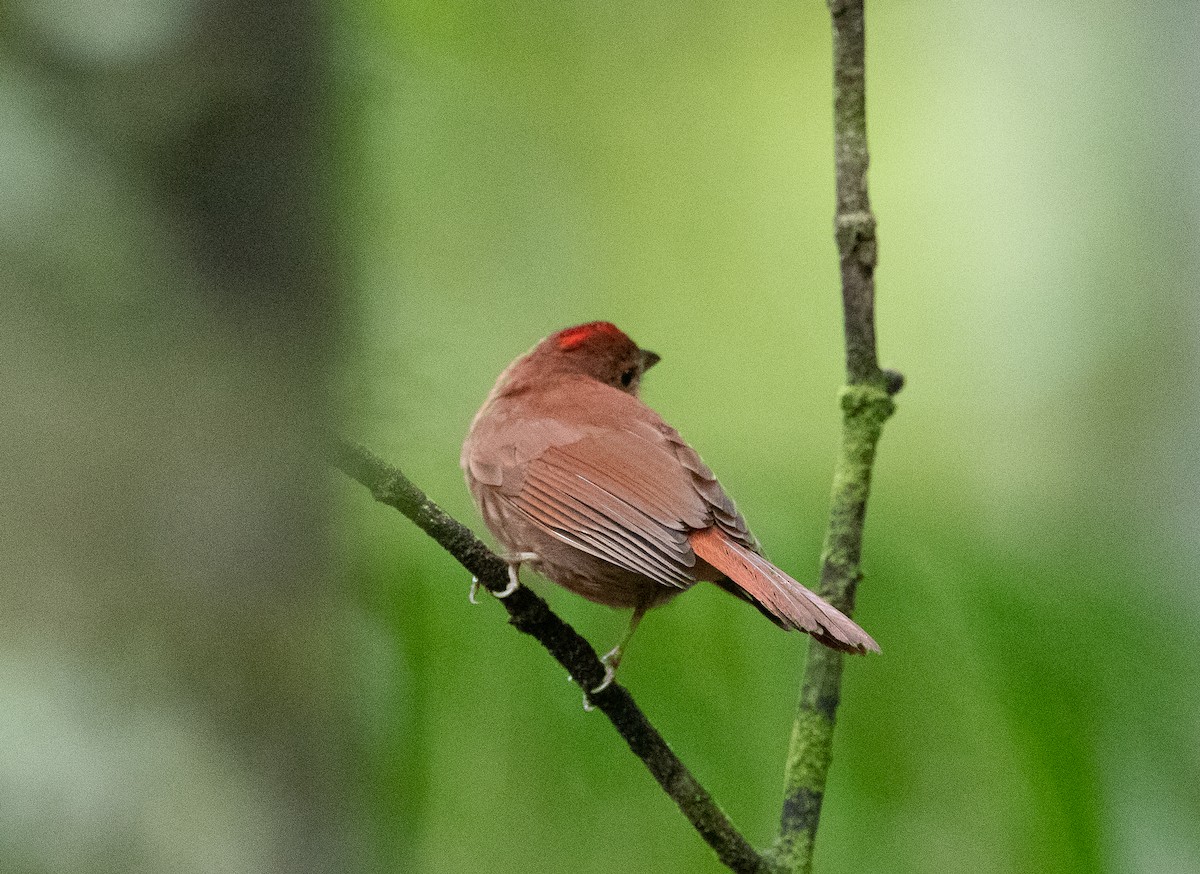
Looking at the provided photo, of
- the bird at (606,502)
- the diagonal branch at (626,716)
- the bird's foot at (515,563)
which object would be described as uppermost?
the bird at (606,502)

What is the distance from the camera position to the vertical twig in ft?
4.37

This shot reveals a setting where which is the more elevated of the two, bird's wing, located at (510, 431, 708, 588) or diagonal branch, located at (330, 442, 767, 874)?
bird's wing, located at (510, 431, 708, 588)

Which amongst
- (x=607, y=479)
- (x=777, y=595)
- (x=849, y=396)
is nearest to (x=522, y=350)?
(x=607, y=479)

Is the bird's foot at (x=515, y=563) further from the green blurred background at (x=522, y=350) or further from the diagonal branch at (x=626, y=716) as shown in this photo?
the green blurred background at (x=522, y=350)

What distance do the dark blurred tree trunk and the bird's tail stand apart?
437 mm

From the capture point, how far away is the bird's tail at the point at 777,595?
3.44ft

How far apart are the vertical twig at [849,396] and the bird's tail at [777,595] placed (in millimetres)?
111

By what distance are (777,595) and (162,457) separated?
65 centimetres

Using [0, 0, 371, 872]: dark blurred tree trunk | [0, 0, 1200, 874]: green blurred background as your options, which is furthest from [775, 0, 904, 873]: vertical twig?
[0, 0, 371, 872]: dark blurred tree trunk

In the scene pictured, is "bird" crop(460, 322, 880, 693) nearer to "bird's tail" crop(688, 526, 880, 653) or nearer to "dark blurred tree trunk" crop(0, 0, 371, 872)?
"bird's tail" crop(688, 526, 880, 653)

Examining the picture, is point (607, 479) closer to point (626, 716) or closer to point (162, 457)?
point (626, 716)

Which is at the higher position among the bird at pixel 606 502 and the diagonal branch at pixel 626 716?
the bird at pixel 606 502

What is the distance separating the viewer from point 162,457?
2.22 ft

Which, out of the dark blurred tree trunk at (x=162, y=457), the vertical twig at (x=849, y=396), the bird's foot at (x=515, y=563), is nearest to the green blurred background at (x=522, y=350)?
the dark blurred tree trunk at (x=162, y=457)
